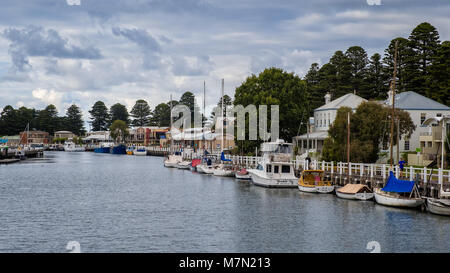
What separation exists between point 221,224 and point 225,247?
22.3 feet

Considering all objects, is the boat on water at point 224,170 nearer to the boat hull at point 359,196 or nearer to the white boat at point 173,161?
the white boat at point 173,161

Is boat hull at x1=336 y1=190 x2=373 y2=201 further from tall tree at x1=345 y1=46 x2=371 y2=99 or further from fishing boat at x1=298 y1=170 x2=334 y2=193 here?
tall tree at x1=345 y1=46 x2=371 y2=99

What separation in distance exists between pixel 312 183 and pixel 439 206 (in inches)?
749

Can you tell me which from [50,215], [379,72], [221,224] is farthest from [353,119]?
[379,72]

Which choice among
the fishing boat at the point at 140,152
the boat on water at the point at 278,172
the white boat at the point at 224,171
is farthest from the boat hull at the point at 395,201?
the fishing boat at the point at 140,152

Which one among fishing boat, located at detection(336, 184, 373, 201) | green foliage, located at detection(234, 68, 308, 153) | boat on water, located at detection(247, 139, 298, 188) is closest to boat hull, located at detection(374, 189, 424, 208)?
fishing boat, located at detection(336, 184, 373, 201)

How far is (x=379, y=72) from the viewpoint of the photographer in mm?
110812

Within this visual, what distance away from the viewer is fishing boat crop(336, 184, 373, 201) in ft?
150

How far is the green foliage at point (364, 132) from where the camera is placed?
59906 mm

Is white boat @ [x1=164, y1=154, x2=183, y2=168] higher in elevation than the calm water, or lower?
higher

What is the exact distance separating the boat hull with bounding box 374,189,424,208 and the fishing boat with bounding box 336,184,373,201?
7.81 feet

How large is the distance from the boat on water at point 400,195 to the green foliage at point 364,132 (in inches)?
699
